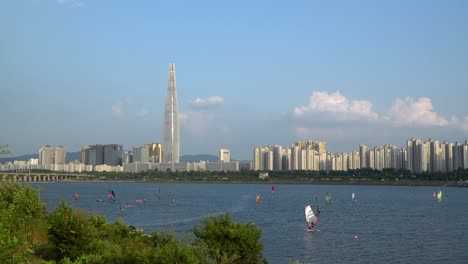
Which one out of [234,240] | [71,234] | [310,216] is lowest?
[310,216]

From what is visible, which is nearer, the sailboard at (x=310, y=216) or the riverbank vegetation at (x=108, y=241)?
the riverbank vegetation at (x=108, y=241)

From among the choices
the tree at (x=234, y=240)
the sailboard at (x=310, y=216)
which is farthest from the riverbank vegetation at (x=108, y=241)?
the sailboard at (x=310, y=216)

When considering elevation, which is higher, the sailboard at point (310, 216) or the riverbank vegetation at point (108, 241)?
the riverbank vegetation at point (108, 241)

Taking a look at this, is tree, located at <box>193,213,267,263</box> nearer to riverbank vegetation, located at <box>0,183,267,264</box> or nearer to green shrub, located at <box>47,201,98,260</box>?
riverbank vegetation, located at <box>0,183,267,264</box>

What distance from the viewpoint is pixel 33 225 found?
84.3 ft

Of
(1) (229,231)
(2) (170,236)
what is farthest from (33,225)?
(1) (229,231)

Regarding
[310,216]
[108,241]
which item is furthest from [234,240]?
[310,216]

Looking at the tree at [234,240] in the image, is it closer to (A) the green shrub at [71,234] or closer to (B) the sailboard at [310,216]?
(A) the green shrub at [71,234]

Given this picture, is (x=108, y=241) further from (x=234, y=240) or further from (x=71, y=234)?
(x=234, y=240)

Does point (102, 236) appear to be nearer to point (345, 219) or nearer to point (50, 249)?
point (50, 249)

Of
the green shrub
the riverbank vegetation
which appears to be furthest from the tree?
the green shrub

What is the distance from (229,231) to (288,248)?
2355 centimetres

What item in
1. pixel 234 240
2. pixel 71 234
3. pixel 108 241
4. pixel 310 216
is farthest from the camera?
pixel 310 216

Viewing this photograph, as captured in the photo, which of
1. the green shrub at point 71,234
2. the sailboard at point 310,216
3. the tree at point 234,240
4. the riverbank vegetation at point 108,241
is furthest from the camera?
the sailboard at point 310,216
